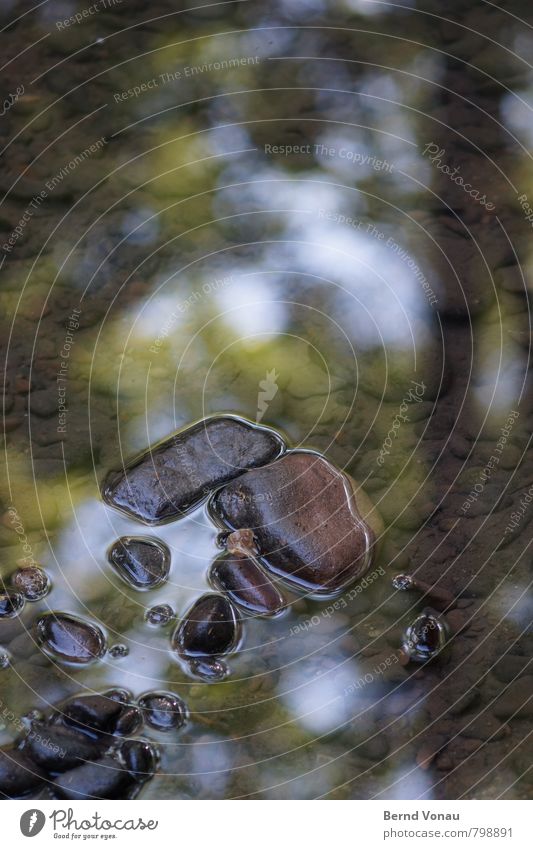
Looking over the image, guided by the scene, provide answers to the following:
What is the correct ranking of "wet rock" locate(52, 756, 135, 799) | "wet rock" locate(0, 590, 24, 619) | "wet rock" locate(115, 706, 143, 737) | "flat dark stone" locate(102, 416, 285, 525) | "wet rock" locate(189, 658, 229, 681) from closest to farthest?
1. "wet rock" locate(52, 756, 135, 799)
2. "wet rock" locate(115, 706, 143, 737)
3. "wet rock" locate(189, 658, 229, 681)
4. "wet rock" locate(0, 590, 24, 619)
5. "flat dark stone" locate(102, 416, 285, 525)

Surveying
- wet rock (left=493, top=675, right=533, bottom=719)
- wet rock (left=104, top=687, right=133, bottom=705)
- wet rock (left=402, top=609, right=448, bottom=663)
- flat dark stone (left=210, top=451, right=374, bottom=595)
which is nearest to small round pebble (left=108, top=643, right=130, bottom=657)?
wet rock (left=104, top=687, right=133, bottom=705)

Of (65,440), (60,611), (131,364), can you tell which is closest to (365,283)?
(131,364)

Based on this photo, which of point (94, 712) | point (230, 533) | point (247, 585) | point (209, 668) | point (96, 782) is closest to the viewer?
point (96, 782)

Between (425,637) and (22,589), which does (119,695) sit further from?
(425,637)

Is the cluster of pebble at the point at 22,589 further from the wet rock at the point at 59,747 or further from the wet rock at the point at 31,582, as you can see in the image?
the wet rock at the point at 59,747

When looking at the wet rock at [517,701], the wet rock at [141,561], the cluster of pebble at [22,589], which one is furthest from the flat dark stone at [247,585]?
the wet rock at [517,701]

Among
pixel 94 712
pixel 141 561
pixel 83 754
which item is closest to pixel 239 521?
pixel 141 561

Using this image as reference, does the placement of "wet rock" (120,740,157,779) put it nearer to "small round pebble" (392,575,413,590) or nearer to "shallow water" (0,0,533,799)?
"shallow water" (0,0,533,799)
